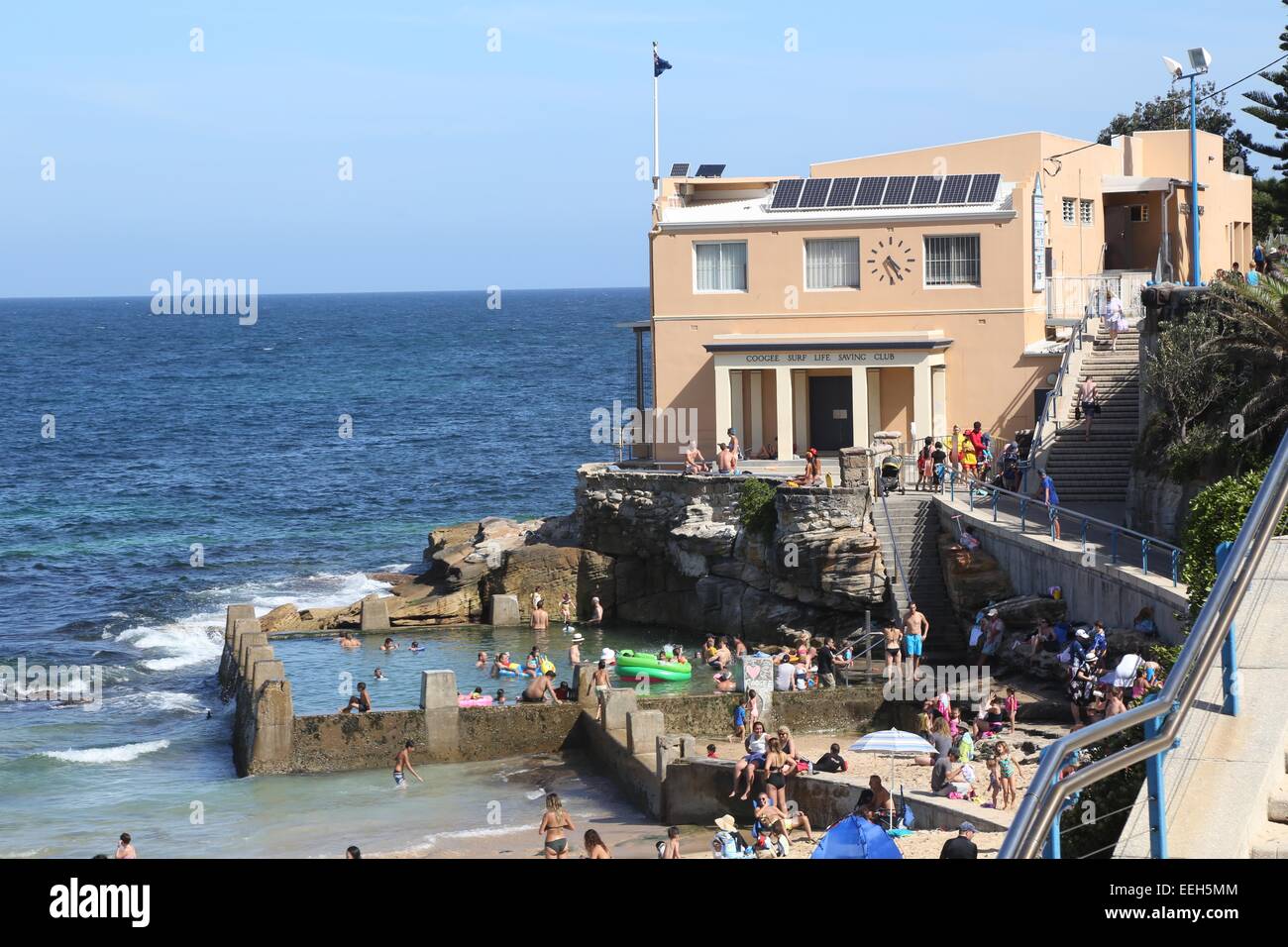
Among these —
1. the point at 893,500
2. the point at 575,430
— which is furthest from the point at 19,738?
the point at 575,430

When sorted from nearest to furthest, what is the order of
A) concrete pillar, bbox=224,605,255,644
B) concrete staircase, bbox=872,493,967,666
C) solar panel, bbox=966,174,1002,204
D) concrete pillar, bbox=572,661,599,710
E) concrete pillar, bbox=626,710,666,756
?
1. concrete pillar, bbox=626,710,666,756
2. concrete pillar, bbox=572,661,599,710
3. concrete staircase, bbox=872,493,967,666
4. concrete pillar, bbox=224,605,255,644
5. solar panel, bbox=966,174,1002,204

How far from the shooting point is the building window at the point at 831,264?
39.6 meters

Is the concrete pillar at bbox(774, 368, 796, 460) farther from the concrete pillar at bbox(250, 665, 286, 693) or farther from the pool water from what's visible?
the concrete pillar at bbox(250, 665, 286, 693)

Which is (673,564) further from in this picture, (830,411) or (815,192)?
(815,192)

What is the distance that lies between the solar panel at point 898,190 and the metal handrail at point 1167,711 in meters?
31.2

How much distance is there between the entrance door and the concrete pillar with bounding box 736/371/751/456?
1582mm

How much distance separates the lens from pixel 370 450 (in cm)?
8756

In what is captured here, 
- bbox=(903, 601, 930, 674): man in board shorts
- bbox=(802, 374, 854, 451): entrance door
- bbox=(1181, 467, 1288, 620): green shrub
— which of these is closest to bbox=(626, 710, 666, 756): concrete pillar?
bbox=(903, 601, 930, 674): man in board shorts

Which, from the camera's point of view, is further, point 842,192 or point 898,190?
point 842,192

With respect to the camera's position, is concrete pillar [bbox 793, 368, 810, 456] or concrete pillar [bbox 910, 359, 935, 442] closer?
concrete pillar [bbox 910, 359, 935, 442]

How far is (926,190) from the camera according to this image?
39188 millimetres

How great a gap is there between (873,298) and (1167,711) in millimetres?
33143

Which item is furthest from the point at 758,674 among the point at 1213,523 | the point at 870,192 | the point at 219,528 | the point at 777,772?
the point at 219,528

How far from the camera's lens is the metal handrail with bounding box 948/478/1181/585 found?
24.0 metres
